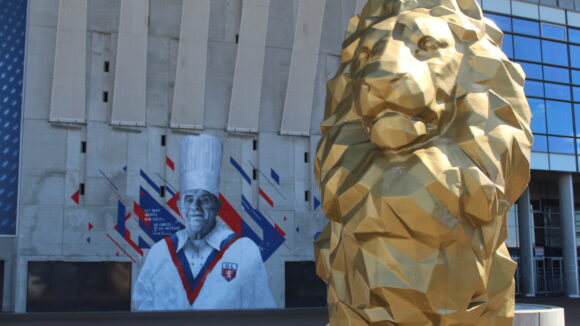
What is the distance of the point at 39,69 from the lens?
24750 millimetres

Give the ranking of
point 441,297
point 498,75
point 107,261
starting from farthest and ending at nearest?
point 107,261
point 498,75
point 441,297

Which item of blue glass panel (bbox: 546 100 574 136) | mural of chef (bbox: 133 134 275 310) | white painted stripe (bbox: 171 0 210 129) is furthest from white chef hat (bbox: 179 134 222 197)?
blue glass panel (bbox: 546 100 574 136)

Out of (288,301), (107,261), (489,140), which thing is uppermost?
(489,140)

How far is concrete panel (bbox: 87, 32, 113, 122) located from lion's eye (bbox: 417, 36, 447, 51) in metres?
19.9

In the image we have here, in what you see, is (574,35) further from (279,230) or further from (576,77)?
(279,230)

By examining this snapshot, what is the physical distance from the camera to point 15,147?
2489 centimetres

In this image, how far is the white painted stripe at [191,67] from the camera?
25.5m

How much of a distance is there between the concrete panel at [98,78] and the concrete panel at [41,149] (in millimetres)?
1458

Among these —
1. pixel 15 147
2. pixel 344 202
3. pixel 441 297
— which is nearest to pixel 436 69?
pixel 344 202

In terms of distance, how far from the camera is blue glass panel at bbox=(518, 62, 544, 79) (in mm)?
30989

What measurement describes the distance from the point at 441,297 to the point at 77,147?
2051 centimetres

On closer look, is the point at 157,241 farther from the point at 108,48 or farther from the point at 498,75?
the point at 498,75

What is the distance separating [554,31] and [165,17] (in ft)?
61.7

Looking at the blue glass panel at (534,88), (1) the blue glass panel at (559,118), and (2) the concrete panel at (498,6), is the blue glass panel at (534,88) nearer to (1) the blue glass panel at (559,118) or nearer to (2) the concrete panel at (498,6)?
(1) the blue glass panel at (559,118)
